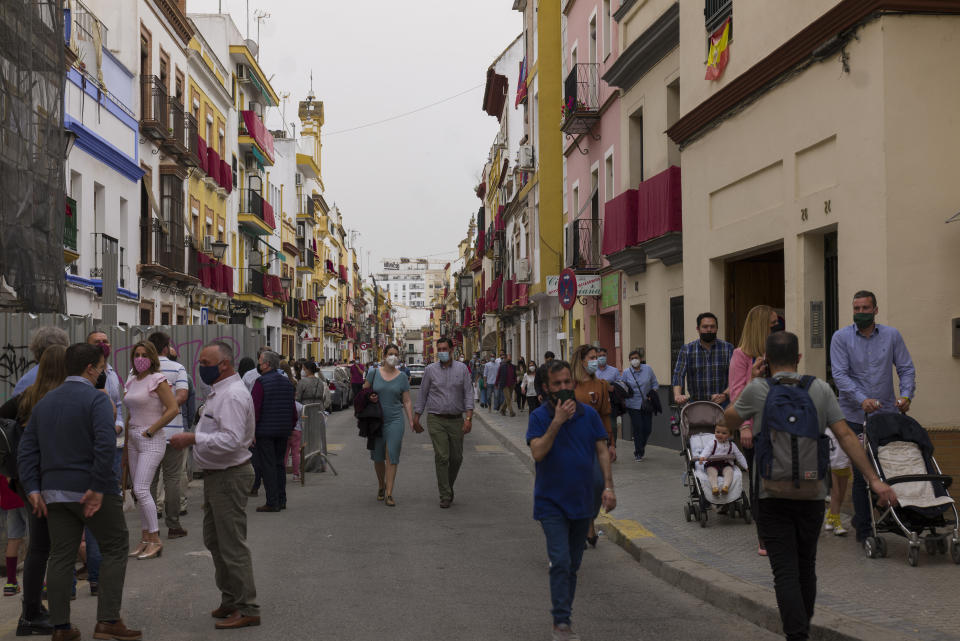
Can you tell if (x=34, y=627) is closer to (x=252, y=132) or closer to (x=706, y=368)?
(x=706, y=368)

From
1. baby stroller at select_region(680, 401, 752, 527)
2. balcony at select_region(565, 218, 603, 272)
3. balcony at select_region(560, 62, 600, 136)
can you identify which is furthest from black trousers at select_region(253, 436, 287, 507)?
balcony at select_region(560, 62, 600, 136)

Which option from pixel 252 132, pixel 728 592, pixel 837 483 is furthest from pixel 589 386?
pixel 252 132

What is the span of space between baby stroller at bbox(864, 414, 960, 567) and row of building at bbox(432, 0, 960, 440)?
1.54 meters

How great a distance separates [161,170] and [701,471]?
23361mm

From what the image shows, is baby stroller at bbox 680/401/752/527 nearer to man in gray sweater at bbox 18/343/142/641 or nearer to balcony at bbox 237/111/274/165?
man in gray sweater at bbox 18/343/142/641

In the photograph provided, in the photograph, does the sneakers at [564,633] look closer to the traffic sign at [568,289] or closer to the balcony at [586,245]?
the traffic sign at [568,289]

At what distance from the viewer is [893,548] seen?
834 centimetres

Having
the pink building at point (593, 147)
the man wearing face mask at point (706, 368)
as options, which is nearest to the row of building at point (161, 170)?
the man wearing face mask at point (706, 368)

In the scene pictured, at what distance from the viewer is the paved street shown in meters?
6.45

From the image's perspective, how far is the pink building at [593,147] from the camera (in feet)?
73.5

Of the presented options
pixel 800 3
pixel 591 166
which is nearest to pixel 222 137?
pixel 591 166

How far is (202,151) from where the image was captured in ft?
111

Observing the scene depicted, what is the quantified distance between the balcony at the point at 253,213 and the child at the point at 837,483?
119 feet

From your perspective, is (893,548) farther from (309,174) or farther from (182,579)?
(309,174)
